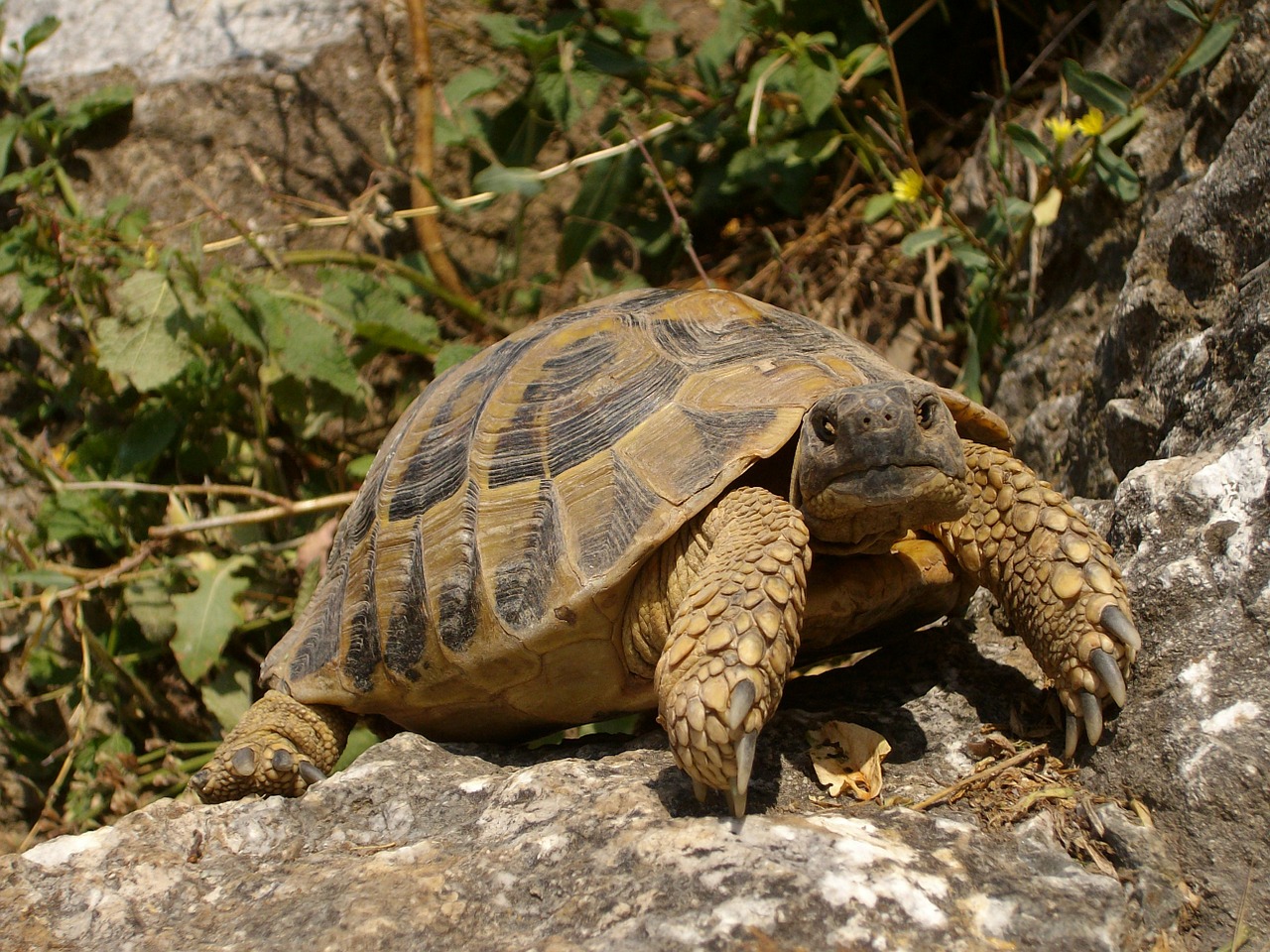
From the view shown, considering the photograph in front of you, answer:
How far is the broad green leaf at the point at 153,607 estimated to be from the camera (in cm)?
373

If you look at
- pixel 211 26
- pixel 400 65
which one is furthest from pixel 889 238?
pixel 211 26

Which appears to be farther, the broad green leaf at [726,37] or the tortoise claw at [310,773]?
the broad green leaf at [726,37]

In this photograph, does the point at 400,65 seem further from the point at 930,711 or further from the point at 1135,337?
the point at 930,711

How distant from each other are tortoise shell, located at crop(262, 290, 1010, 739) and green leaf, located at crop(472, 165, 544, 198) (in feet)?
4.16

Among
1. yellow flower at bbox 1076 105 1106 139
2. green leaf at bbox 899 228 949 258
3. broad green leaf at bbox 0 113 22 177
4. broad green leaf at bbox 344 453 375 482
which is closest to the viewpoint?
yellow flower at bbox 1076 105 1106 139

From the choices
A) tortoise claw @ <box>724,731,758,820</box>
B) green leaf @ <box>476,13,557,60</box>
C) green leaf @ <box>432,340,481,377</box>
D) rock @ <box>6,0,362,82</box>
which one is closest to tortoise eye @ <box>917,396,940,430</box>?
tortoise claw @ <box>724,731,758,820</box>

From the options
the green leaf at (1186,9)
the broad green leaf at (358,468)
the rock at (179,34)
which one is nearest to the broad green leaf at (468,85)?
the rock at (179,34)

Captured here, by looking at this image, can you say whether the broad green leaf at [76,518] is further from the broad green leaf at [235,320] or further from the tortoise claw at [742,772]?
the tortoise claw at [742,772]

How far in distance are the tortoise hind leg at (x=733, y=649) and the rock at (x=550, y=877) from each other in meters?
0.12

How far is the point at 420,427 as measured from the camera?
2.74 m

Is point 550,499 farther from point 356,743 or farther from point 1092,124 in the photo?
point 1092,124

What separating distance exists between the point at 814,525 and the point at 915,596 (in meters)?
0.29

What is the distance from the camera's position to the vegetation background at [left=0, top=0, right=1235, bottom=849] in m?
3.63

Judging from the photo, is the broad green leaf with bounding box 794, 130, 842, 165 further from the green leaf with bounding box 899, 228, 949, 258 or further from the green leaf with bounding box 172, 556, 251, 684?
the green leaf with bounding box 172, 556, 251, 684
